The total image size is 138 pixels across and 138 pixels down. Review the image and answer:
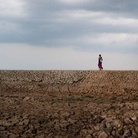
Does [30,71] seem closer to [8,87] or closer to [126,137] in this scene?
[8,87]

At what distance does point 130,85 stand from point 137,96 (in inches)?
55.6

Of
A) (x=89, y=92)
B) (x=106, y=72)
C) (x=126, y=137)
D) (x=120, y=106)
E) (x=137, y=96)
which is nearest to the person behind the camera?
(x=126, y=137)

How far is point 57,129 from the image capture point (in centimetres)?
1294

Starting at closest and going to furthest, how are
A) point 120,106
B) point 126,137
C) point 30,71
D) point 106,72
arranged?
1. point 126,137
2. point 120,106
3. point 106,72
4. point 30,71

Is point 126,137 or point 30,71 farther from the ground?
point 30,71

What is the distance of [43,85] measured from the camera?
851 inches

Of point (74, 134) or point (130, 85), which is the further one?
point (130, 85)

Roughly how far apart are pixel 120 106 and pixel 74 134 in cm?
264

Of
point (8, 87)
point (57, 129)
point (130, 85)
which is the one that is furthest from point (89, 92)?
point (57, 129)

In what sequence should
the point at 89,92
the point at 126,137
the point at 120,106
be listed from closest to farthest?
1. the point at 126,137
2. the point at 120,106
3. the point at 89,92

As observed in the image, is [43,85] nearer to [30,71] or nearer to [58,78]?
[58,78]

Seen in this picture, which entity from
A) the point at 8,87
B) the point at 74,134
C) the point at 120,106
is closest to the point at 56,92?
the point at 8,87

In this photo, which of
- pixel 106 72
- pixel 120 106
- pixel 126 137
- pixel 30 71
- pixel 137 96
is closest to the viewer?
pixel 126 137

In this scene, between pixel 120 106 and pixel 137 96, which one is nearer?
pixel 120 106
